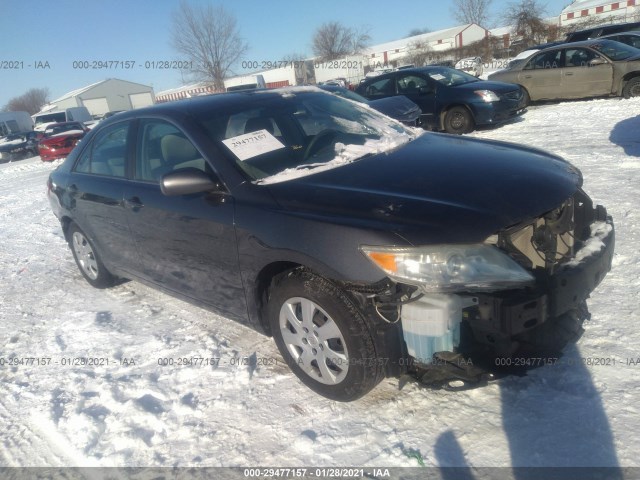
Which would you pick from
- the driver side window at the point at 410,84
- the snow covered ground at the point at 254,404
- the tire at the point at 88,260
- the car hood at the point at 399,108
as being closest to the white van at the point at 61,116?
the driver side window at the point at 410,84

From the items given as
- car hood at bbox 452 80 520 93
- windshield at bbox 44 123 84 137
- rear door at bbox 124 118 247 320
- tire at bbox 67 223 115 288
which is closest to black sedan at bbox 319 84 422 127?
car hood at bbox 452 80 520 93

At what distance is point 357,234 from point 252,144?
111 centimetres

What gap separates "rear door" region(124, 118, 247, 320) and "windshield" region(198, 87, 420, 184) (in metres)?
0.24

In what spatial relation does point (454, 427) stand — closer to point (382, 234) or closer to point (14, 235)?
point (382, 234)

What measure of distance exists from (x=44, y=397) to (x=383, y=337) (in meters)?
2.25

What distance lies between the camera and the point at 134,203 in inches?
131

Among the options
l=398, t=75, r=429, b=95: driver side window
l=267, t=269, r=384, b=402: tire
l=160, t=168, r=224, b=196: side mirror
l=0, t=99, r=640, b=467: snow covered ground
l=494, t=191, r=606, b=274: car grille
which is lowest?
l=0, t=99, r=640, b=467: snow covered ground

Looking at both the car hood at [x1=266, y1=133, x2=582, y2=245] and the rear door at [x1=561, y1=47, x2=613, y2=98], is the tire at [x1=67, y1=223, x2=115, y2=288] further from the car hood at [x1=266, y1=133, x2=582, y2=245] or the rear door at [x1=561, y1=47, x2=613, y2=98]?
the rear door at [x1=561, y1=47, x2=613, y2=98]

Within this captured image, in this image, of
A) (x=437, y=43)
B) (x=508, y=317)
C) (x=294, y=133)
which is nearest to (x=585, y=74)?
(x=294, y=133)

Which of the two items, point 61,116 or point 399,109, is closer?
point 399,109

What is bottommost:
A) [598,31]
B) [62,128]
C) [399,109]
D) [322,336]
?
[322,336]

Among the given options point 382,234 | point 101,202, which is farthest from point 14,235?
point 382,234

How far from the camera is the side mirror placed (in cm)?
258

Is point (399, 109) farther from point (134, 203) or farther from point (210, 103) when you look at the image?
point (134, 203)
